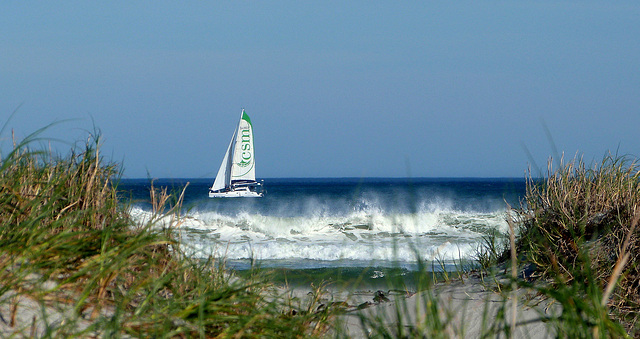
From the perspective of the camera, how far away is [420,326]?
6.81ft

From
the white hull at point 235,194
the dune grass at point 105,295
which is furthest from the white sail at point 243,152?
the dune grass at point 105,295

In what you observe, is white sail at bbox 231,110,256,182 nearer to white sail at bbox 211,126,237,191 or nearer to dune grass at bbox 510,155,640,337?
white sail at bbox 211,126,237,191

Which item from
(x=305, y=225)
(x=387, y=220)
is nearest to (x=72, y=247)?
→ (x=305, y=225)

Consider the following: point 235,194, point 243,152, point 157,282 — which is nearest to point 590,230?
point 157,282

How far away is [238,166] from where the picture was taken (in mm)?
36594

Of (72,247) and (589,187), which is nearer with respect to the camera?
(72,247)

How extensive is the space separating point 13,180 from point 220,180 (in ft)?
110

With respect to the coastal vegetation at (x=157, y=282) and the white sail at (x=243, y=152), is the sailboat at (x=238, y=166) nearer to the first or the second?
the white sail at (x=243, y=152)

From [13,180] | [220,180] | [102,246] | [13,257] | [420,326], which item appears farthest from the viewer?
[220,180]

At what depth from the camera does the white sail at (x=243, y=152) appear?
35.8 meters

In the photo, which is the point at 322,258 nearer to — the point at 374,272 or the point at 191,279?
the point at 374,272

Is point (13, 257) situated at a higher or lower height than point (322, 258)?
higher

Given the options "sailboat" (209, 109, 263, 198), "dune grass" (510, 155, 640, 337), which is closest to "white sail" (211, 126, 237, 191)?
"sailboat" (209, 109, 263, 198)

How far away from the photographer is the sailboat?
117ft
